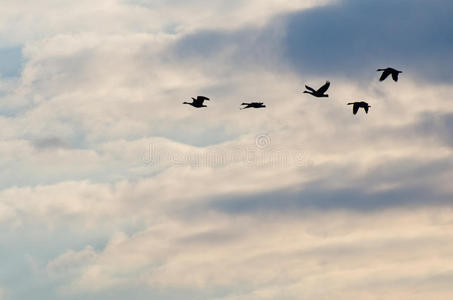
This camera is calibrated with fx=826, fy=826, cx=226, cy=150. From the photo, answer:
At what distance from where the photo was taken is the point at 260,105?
12838 centimetres

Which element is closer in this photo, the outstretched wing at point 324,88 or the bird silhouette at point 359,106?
the outstretched wing at point 324,88

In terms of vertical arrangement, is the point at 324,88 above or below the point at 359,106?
above

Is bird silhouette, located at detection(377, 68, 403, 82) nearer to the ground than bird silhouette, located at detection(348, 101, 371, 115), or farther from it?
farther from it

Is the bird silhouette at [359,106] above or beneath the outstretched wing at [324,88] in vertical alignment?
beneath

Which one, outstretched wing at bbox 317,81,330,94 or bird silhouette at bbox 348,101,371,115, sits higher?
outstretched wing at bbox 317,81,330,94

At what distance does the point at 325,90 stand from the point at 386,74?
9.66 meters

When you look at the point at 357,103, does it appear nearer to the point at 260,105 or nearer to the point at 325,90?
the point at 325,90

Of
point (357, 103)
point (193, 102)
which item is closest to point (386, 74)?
point (357, 103)

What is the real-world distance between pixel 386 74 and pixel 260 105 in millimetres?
19765

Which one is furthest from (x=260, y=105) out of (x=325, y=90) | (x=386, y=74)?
(x=386, y=74)

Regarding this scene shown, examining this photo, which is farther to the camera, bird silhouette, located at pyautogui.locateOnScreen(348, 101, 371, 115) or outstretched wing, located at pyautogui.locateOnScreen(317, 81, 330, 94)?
bird silhouette, located at pyautogui.locateOnScreen(348, 101, 371, 115)

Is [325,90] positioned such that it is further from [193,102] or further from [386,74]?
[193,102]

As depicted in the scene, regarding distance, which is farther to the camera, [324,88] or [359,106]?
[359,106]

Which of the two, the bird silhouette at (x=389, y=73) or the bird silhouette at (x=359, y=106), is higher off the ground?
the bird silhouette at (x=389, y=73)
